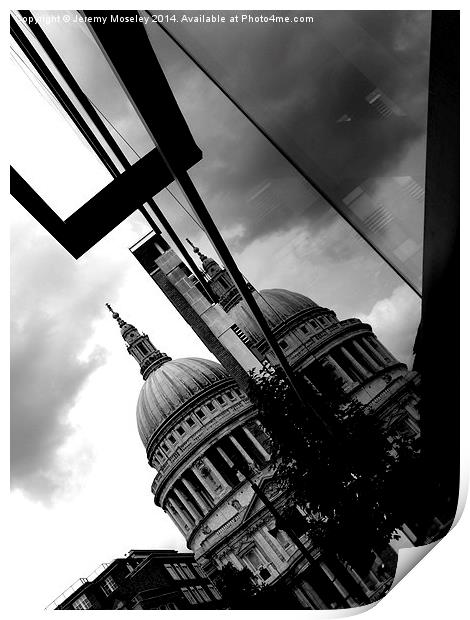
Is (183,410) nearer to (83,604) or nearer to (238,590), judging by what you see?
(238,590)

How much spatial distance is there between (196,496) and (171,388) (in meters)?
10.9

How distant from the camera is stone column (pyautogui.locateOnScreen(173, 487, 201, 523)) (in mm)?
25622

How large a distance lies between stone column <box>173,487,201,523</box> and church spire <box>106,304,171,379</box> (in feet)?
43.4

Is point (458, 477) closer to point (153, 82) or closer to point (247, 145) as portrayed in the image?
point (247, 145)

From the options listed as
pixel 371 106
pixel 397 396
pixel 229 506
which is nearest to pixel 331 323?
pixel 397 396

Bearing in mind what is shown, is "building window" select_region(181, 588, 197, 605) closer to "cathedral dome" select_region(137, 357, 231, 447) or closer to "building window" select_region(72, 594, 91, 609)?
"building window" select_region(72, 594, 91, 609)

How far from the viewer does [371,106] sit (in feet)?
10.5

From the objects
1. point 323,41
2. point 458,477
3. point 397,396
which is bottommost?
point 458,477

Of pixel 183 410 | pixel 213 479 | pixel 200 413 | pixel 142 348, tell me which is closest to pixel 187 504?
pixel 213 479

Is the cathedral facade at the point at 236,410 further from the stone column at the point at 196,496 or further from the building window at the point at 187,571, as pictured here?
the building window at the point at 187,571

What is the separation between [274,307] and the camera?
8.22 meters

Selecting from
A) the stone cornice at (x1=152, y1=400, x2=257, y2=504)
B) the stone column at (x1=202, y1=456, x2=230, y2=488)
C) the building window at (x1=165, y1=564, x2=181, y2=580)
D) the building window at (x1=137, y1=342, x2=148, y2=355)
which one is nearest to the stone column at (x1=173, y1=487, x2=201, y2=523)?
the stone cornice at (x1=152, y1=400, x2=257, y2=504)

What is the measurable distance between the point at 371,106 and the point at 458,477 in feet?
8.08

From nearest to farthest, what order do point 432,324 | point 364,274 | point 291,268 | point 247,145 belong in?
point 432,324
point 247,145
point 364,274
point 291,268
